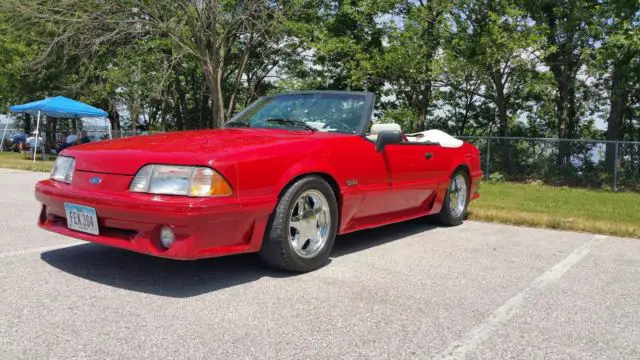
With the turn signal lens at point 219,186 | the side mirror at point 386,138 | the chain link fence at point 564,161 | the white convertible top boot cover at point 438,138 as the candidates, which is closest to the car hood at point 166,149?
the turn signal lens at point 219,186

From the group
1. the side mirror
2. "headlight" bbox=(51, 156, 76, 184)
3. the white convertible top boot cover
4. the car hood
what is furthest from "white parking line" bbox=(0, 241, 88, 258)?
the white convertible top boot cover

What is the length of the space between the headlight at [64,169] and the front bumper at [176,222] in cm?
24

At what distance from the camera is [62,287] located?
11.7ft

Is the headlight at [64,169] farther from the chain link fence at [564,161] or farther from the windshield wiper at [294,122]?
the chain link fence at [564,161]

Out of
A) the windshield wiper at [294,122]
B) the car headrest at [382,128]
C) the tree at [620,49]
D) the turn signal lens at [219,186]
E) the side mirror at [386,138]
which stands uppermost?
the tree at [620,49]

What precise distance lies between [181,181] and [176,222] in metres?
0.28

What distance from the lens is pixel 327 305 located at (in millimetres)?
3391

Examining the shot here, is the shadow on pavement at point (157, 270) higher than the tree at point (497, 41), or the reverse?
the tree at point (497, 41)

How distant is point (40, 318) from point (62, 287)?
1.93 ft

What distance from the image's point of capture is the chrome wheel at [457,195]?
6469 millimetres

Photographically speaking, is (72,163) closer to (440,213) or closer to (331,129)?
(331,129)

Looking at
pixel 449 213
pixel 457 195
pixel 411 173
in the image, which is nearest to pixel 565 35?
pixel 457 195

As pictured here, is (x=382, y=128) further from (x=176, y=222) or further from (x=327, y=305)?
(x=176, y=222)

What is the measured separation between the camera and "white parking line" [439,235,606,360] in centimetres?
279
